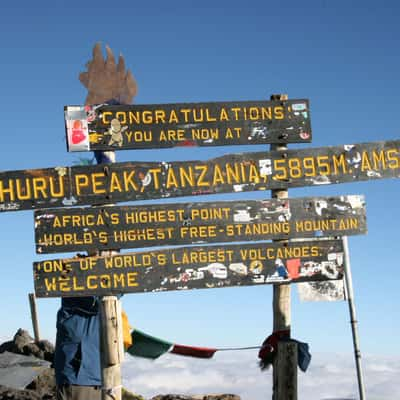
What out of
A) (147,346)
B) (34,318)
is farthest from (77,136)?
(34,318)

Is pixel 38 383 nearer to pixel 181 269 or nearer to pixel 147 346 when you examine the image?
pixel 147 346

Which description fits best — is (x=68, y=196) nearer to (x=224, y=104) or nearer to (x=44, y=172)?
(x=44, y=172)

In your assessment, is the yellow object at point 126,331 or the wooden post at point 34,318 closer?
the yellow object at point 126,331

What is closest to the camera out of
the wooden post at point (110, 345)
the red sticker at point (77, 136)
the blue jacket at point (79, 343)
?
the wooden post at point (110, 345)

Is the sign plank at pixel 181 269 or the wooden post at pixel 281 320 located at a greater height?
the sign plank at pixel 181 269

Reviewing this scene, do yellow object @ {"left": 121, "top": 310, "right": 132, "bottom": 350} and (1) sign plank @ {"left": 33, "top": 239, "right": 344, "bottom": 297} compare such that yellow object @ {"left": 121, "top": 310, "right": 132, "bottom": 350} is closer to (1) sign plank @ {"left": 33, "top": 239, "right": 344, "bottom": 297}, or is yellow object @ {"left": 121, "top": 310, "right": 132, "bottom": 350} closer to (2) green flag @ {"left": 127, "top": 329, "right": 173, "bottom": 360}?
(2) green flag @ {"left": 127, "top": 329, "right": 173, "bottom": 360}

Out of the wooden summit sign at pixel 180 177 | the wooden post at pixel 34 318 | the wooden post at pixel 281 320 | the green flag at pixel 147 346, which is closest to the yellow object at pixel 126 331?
the green flag at pixel 147 346

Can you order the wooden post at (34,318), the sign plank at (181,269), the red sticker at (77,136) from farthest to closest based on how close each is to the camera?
the wooden post at (34,318)
the red sticker at (77,136)
the sign plank at (181,269)

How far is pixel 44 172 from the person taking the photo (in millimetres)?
9195

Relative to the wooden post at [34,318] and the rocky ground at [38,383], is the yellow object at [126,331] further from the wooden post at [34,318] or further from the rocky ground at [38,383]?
the wooden post at [34,318]

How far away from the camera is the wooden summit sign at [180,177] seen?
9.18 meters

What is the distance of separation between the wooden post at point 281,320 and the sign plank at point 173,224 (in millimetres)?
396

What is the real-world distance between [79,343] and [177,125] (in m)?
3.35

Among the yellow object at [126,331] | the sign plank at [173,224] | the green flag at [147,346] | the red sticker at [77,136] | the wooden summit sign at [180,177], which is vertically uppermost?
the red sticker at [77,136]
